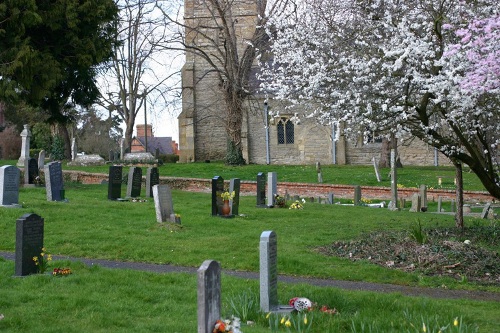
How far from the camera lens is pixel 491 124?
12984mm

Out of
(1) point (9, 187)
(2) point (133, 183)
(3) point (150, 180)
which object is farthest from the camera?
(3) point (150, 180)

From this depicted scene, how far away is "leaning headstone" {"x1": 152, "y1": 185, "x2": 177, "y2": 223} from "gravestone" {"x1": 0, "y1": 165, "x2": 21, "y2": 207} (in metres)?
3.66

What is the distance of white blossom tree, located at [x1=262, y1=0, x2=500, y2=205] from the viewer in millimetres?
11734

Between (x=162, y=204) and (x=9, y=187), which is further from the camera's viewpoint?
(x=9, y=187)

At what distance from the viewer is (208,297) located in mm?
6582

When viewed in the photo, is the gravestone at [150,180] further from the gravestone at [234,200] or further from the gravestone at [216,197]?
the gravestone at [216,197]

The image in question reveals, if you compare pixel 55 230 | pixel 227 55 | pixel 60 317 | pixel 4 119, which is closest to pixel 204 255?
pixel 55 230

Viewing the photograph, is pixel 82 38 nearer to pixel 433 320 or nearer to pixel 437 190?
pixel 437 190

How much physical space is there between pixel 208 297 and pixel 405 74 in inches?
276

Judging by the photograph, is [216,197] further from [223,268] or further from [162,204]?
[223,268]

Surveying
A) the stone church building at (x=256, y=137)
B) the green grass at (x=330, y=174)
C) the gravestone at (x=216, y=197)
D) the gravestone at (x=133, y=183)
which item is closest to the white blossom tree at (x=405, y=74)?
the gravestone at (x=216, y=197)

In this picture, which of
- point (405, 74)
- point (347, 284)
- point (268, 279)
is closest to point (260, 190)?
point (405, 74)

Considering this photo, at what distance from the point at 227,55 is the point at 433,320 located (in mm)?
28892

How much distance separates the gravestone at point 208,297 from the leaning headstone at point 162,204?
31.6 feet
